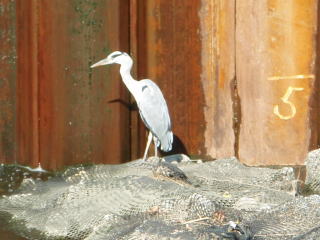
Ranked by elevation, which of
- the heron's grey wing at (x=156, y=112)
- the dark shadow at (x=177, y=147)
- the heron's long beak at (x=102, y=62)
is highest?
the heron's long beak at (x=102, y=62)

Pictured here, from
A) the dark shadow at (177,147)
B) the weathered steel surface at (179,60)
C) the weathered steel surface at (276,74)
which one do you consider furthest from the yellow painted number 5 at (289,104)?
the dark shadow at (177,147)

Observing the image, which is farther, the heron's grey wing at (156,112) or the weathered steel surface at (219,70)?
the weathered steel surface at (219,70)

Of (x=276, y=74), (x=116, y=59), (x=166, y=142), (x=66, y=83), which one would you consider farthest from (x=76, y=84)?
(x=276, y=74)

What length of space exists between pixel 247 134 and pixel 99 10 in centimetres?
135

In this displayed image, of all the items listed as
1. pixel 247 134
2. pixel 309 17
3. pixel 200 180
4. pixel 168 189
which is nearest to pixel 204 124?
pixel 247 134

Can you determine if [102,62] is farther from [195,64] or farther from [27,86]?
[195,64]

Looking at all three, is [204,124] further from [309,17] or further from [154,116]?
[309,17]

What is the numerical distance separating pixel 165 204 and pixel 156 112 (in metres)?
2.14

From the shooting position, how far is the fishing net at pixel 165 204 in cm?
366

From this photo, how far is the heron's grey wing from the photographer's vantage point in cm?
600

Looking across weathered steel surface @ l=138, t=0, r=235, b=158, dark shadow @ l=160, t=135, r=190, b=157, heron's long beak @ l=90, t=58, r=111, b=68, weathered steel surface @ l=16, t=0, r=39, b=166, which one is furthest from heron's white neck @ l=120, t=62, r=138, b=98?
weathered steel surface @ l=16, t=0, r=39, b=166

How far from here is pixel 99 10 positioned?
19.6 ft

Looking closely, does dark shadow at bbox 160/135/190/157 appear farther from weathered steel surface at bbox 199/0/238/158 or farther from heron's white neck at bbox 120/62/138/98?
heron's white neck at bbox 120/62/138/98

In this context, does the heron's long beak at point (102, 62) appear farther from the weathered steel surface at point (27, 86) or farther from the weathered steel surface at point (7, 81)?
the weathered steel surface at point (7, 81)
